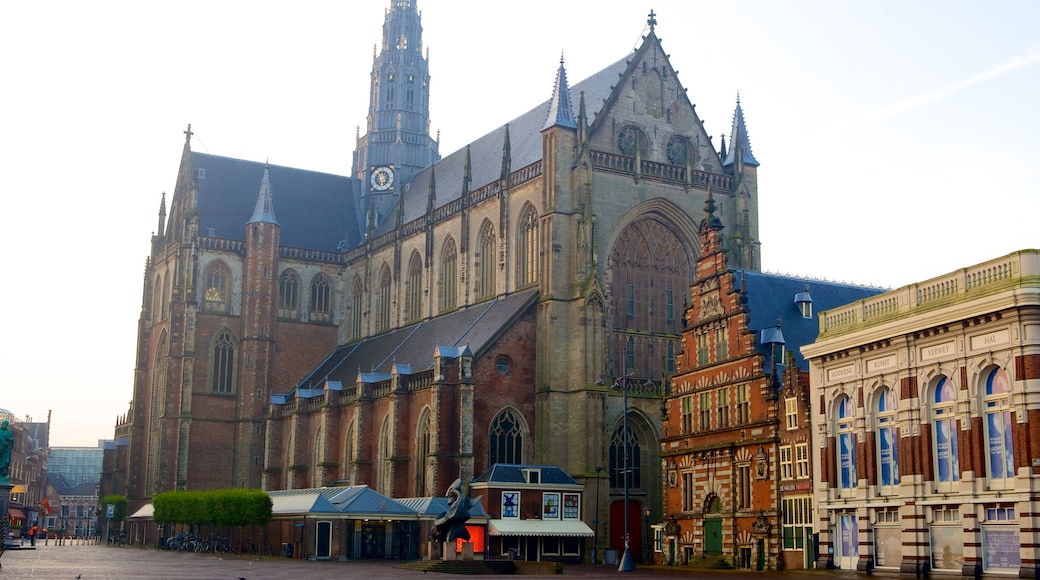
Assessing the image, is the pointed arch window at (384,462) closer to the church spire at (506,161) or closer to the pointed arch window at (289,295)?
the church spire at (506,161)

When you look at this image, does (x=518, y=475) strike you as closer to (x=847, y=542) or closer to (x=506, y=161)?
(x=506, y=161)

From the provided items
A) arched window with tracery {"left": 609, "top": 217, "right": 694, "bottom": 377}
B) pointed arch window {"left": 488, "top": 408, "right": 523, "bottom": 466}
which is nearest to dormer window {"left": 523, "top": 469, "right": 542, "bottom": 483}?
pointed arch window {"left": 488, "top": 408, "right": 523, "bottom": 466}

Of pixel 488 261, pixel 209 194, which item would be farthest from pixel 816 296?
pixel 209 194

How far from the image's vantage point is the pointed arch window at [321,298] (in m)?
89.8

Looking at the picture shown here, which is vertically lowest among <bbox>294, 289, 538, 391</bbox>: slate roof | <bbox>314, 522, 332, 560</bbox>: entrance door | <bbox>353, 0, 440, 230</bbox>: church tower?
<bbox>314, 522, 332, 560</bbox>: entrance door

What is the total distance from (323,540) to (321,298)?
32881mm

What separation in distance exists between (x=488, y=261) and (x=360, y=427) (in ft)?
39.5

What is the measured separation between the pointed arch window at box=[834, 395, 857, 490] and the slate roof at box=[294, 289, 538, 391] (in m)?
25.0

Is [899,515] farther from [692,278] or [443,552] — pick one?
[692,278]

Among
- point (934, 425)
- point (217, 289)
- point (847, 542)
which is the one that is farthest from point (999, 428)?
point (217, 289)

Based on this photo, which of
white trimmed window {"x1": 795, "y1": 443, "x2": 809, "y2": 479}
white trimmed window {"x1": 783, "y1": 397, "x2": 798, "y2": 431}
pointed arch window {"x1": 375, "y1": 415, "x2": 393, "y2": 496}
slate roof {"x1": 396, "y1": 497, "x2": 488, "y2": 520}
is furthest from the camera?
pointed arch window {"x1": 375, "y1": 415, "x2": 393, "y2": 496}

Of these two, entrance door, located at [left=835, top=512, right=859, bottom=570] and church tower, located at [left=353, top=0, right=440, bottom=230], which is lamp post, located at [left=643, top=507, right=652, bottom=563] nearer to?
entrance door, located at [left=835, top=512, right=859, bottom=570]

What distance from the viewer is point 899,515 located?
37562mm

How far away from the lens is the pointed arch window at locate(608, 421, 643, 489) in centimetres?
6369
